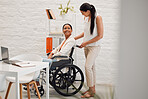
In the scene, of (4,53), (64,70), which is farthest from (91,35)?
(4,53)

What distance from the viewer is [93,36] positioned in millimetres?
2623

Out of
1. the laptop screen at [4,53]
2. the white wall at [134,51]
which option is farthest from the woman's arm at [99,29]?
the white wall at [134,51]

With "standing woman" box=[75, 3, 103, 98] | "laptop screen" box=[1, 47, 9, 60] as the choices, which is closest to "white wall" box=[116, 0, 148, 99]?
"laptop screen" box=[1, 47, 9, 60]

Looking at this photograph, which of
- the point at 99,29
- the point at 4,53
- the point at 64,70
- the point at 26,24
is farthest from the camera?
the point at 26,24

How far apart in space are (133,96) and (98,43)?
96.4 inches

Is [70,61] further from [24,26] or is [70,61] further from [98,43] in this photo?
[24,26]

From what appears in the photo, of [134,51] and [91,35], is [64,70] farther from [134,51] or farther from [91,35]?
[134,51]

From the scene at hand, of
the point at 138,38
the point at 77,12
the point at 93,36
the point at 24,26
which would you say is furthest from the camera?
the point at 24,26

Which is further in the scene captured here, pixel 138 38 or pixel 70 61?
pixel 70 61

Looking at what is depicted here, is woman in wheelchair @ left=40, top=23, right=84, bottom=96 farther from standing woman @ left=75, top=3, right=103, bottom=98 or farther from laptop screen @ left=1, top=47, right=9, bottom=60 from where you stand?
laptop screen @ left=1, top=47, right=9, bottom=60

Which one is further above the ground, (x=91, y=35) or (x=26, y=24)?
(x=26, y=24)

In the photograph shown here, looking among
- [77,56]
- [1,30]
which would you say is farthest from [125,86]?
[1,30]

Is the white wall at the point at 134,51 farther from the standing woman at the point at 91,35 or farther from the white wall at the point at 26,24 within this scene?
the white wall at the point at 26,24

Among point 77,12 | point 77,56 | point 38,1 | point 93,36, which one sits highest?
point 38,1
